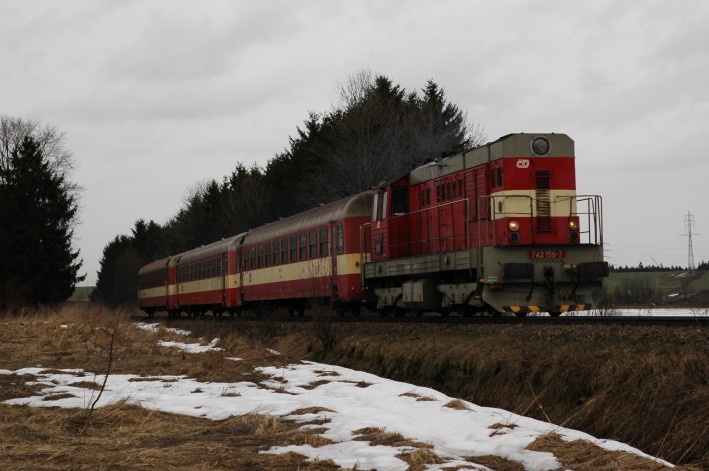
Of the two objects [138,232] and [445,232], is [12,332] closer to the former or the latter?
[445,232]

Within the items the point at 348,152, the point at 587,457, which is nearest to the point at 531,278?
the point at 587,457

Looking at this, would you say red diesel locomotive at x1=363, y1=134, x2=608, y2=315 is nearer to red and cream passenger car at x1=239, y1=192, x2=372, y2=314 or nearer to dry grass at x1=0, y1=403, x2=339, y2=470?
red and cream passenger car at x1=239, y1=192, x2=372, y2=314

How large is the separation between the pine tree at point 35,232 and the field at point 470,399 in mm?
31236

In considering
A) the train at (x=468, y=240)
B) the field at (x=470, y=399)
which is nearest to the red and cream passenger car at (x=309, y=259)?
the train at (x=468, y=240)

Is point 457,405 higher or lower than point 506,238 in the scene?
lower

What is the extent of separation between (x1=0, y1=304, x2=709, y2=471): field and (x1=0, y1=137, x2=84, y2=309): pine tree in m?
31.2

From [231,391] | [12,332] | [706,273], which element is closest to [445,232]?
[231,391]

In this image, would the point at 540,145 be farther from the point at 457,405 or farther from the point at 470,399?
the point at 457,405

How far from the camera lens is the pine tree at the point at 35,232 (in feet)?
147

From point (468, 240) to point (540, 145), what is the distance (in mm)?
2602

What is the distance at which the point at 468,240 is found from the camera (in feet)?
53.8

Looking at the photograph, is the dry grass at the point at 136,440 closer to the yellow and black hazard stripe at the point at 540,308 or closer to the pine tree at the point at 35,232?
the yellow and black hazard stripe at the point at 540,308

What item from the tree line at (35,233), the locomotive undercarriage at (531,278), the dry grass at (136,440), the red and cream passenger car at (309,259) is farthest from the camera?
the tree line at (35,233)

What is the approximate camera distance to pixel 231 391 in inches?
450
